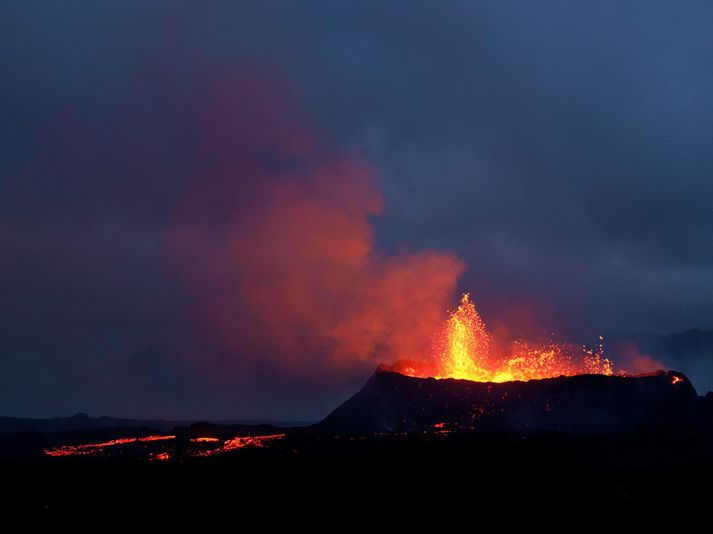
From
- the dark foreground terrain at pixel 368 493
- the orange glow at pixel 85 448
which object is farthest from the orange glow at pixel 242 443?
the orange glow at pixel 85 448

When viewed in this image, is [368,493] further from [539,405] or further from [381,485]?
[539,405]

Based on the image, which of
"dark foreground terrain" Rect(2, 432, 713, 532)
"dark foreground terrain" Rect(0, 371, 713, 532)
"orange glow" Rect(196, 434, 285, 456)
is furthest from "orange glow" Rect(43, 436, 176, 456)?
"dark foreground terrain" Rect(2, 432, 713, 532)

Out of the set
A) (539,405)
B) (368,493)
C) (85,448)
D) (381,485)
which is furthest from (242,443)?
(539,405)

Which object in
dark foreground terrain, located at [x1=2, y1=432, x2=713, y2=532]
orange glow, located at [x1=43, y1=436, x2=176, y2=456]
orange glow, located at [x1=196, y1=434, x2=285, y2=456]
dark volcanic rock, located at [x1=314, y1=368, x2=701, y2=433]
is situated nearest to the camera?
dark foreground terrain, located at [x1=2, y1=432, x2=713, y2=532]

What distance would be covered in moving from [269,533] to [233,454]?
19870mm

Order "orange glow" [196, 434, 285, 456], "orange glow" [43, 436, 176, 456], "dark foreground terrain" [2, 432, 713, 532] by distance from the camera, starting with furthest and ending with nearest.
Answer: "orange glow" [43, 436, 176, 456] → "orange glow" [196, 434, 285, 456] → "dark foreground terrain" [2, 432, 713, 532]

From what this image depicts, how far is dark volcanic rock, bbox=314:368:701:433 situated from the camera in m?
77.9

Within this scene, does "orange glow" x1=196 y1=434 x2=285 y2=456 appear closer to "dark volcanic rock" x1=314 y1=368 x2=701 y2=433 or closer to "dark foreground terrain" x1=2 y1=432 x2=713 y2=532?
"dark foreground terrain" x1=2 y1=432 x2=713 y2=532

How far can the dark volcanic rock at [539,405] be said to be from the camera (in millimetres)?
77938

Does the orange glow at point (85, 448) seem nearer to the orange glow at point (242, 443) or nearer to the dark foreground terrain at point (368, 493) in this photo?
the orange glow at point (242, 443)

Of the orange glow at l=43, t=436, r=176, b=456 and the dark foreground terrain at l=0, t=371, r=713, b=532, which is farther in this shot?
the orange glow at l=43, t=436, r=176, b=456

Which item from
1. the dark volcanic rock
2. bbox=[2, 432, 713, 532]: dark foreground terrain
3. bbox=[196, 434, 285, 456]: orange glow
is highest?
the dark volcanic rock

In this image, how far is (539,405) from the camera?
79688mm

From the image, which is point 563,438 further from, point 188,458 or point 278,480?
point 188,458
